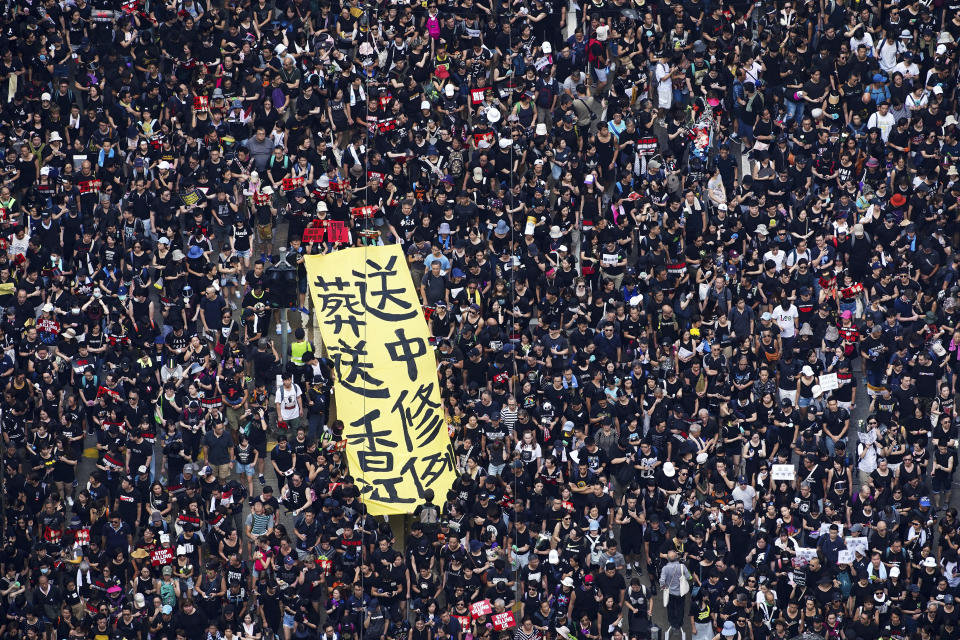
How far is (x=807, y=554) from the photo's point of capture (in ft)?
98.0

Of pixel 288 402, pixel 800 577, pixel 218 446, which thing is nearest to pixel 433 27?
pixel 288 402

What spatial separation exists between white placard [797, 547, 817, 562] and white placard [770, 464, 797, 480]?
1179mm

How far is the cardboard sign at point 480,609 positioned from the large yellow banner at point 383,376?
83.4 inches

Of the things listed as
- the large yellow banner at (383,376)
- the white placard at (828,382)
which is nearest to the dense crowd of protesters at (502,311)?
the white placard at (828,382)

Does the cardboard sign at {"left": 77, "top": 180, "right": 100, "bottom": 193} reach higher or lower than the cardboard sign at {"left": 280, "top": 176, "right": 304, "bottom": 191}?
lower

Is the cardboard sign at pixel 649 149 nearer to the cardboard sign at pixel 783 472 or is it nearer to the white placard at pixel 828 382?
the white placard at pixel 828 382

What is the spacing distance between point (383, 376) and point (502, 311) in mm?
2125

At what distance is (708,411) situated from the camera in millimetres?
31281

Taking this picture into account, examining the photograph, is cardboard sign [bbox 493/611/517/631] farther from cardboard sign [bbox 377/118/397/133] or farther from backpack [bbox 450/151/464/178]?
cardboard sign [bbox 377/118/397/133]

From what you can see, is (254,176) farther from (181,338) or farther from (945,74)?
(945,74)

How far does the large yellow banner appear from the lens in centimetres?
3120

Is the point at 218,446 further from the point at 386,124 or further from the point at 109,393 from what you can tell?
the point at 386,124

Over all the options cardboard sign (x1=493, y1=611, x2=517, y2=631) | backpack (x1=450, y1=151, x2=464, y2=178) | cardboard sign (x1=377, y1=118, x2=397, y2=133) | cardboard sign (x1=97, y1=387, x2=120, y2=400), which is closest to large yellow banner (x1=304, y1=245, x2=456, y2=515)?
backpack (x1=450, y1=151, x2=464, y2=178)

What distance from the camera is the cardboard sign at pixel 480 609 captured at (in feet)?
96.6
